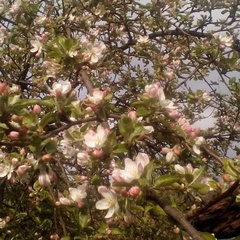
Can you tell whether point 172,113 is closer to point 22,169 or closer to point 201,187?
point 201,187

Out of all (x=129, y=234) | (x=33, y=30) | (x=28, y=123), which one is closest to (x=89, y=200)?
(x=28, y=123)

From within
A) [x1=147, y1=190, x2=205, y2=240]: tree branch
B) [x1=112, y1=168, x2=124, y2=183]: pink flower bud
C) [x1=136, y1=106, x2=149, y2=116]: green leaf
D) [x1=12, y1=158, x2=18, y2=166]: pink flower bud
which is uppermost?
[x1=136, y1=106, x2=149, y2=116]: green leaf

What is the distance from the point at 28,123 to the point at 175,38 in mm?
2809

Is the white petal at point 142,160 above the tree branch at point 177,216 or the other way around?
above

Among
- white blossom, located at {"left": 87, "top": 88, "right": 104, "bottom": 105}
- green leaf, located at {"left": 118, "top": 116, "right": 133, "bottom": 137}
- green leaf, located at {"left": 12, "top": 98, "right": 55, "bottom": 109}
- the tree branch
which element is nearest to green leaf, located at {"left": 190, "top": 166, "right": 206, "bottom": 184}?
the tree branch

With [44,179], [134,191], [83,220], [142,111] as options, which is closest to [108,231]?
[83,220]

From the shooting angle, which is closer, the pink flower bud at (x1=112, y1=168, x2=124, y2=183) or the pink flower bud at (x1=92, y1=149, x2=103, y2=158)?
the pink flower bud at (x1=112, y1=168, x2=124, y2=183)

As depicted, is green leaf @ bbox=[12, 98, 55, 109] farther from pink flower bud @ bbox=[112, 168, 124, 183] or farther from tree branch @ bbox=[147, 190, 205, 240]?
tree branch @ bbox=[147, 190, 205, 240]

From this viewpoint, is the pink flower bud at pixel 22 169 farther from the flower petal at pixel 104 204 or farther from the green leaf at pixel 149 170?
the green leaf at pixel 149 170

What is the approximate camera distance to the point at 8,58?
4004 millimetres

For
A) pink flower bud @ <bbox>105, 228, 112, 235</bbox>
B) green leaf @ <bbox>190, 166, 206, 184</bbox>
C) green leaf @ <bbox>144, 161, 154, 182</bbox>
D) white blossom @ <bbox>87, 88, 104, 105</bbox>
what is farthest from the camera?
pink flower bud @ <bbox>105, 228, 112, 235</bbox>

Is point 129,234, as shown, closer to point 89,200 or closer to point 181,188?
point 89,200

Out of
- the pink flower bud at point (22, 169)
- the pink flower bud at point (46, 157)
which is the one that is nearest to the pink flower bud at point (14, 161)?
the pink flower bud at point (22, 169)

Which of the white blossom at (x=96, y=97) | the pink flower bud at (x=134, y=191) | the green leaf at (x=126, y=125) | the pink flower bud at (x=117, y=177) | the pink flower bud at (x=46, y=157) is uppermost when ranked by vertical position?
the white blossom at (x=96, y=97)
